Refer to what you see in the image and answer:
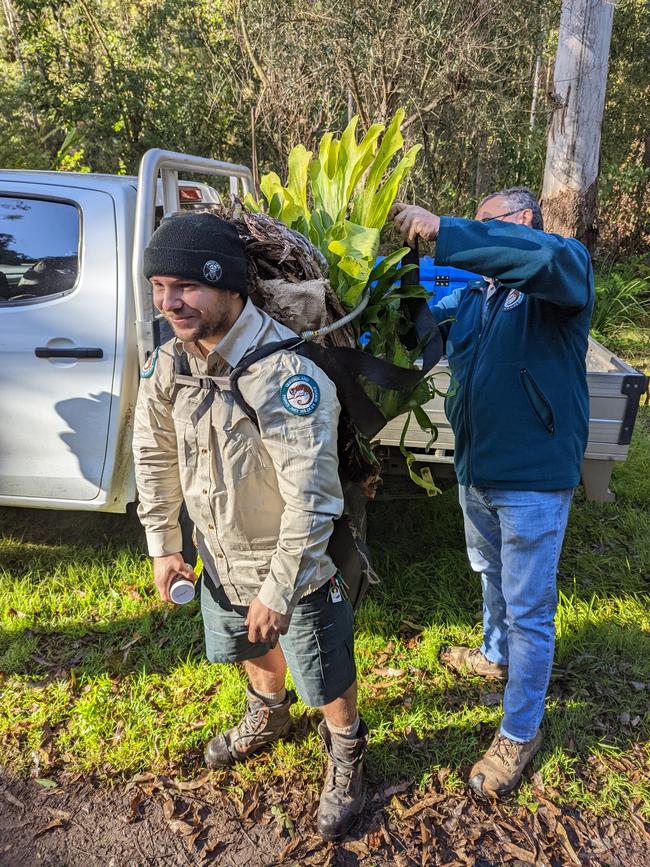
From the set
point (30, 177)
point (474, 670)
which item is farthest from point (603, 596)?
point (30, 177)

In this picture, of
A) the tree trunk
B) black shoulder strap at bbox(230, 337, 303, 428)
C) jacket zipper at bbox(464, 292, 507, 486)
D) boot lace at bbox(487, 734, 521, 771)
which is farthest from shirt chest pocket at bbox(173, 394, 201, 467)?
the tree trunk

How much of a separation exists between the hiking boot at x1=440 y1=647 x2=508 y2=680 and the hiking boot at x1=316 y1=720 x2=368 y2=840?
855 mm

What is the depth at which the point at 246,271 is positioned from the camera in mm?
1722

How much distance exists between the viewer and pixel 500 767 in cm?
231

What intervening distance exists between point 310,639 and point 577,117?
5.45 meters

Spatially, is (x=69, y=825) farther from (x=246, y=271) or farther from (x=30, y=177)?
(x=30, y=177)

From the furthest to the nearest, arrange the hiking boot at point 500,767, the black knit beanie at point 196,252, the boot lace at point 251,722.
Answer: the boot lace at point 251,722 → the hiking boot at point 500,767 → the black knit beanie at point 196,252

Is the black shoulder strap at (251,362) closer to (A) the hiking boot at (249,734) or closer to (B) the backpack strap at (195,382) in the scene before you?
(B) the backpack strap at (195,382)

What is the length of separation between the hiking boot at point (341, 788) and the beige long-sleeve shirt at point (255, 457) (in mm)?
700

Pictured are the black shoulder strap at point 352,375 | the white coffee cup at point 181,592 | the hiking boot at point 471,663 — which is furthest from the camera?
the hiking boot at point 471,663

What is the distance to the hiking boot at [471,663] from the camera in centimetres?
286

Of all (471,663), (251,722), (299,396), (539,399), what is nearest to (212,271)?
(299,396)

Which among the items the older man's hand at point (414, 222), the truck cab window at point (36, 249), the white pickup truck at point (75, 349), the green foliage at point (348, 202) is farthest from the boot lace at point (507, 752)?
the truck cab window at point (36, 249)

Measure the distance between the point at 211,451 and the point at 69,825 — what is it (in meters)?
1.55
